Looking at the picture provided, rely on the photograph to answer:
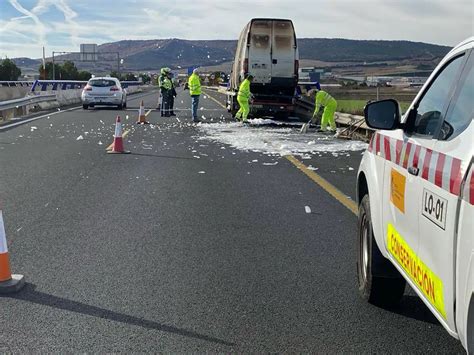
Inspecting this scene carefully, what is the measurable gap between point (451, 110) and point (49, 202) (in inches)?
253

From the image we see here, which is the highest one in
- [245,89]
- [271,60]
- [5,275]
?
[271,60]

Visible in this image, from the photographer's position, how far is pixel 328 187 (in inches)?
390

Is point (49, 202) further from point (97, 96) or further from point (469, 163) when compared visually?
point (97, 96)

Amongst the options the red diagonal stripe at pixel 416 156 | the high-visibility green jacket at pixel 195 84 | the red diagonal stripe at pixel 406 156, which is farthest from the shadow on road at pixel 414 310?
the high-visibility green jacket at pixel 195 84

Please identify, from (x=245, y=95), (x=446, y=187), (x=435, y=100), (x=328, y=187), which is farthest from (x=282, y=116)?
(x=446, y=187)

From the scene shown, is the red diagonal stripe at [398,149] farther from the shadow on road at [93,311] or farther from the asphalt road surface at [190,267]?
the shadow on road at [93,311]

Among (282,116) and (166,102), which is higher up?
(166,102)

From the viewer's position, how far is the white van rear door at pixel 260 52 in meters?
24.5

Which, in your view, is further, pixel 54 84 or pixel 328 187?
pixel 54 84

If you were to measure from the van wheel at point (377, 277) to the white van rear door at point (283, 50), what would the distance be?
797 inches

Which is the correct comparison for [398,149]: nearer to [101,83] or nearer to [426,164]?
[426,164]

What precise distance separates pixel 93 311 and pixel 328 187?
590 centimetres

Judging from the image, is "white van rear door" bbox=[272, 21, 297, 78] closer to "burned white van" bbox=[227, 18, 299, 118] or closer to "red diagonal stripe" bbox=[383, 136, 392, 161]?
"burned white van" bbox=[227, 18, 299, 118]

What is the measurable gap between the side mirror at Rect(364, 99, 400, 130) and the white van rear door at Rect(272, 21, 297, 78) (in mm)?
20808
